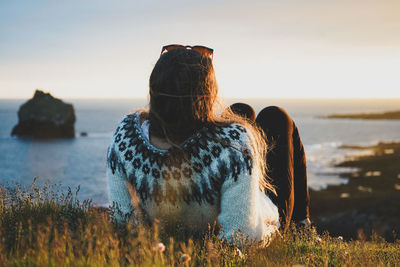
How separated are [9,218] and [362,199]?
26.0 meters

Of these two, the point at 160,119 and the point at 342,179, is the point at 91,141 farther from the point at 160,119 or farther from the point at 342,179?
the point at 160,119

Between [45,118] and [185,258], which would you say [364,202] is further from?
[45,118]

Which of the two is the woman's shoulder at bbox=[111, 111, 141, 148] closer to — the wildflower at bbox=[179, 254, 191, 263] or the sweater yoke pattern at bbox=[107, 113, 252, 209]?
the sweater yoke pattern at bbox=[107, 113, 252, 209]

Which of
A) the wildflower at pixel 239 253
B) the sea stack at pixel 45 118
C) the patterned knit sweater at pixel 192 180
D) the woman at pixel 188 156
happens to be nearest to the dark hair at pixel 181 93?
the woman at pixel 188 156

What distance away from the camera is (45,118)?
84.8m

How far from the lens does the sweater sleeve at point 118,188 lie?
2395 millimetres

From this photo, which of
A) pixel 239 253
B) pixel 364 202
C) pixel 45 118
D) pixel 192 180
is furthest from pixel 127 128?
pixel 45 118

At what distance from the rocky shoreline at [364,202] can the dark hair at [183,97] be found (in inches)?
263

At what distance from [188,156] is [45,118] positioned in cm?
9192

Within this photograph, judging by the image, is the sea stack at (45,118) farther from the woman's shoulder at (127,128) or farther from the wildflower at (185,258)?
the wildflower at (185,258)

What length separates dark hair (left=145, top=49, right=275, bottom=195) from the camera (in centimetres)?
210

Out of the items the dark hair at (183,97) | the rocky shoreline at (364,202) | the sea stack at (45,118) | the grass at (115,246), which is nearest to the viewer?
the grass at (115,246)

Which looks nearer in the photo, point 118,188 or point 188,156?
point 188,156

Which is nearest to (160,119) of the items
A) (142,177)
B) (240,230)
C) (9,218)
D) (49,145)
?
(142,177)
